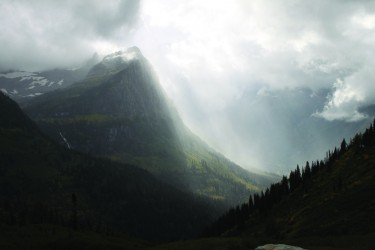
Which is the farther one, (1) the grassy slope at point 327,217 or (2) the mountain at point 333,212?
(1) the grassy slope at point 327,217

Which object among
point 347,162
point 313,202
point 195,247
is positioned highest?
point 347,162

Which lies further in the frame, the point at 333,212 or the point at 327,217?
the point at 333,212

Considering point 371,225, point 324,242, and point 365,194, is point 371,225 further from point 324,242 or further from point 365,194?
point 365,194

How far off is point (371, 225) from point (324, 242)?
20.3 metres

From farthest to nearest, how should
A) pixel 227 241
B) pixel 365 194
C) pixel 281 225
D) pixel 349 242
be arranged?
pixel 281 225, pixel 365 194, pixel 227 241, pixel 349 242

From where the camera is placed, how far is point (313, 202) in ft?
546

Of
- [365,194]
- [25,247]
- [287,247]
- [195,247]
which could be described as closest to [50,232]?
[25,247]

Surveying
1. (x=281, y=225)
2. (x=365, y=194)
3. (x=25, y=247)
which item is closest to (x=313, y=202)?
(x=281, y=225)

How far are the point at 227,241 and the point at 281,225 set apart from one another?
148 feet

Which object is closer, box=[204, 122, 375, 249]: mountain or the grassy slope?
box=[204, 122, 375, 249]: mountain

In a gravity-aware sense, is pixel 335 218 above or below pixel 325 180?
below

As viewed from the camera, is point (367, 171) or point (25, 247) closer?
point (25, 247)

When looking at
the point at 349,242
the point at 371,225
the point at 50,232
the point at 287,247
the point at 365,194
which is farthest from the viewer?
the point at 50,232

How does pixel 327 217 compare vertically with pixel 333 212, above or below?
below
